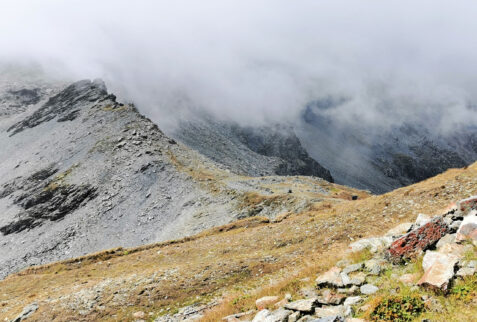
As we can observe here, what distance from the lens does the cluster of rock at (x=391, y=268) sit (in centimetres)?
893

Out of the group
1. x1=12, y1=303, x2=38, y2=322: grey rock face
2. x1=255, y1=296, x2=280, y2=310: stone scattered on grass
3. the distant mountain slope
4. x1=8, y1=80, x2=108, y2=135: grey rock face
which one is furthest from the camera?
the distant mountain slope

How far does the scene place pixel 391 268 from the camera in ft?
36.5

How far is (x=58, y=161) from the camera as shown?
7875cm

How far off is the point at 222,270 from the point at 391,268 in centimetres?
1247

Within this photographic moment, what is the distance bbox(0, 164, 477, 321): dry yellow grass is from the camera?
1856 cm

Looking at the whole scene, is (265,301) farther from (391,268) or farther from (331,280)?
(391,268)

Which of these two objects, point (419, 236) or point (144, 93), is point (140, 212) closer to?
point (419, 236)

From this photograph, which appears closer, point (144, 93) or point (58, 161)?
point (58, 161)

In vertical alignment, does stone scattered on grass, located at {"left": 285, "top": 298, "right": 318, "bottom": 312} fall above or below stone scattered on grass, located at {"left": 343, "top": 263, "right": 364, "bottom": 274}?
below

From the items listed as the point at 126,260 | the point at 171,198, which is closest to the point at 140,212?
the point at 171,198

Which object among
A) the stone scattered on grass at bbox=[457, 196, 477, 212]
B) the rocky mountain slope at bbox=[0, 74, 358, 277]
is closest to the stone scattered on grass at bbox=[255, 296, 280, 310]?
the stone scattered on grass at bbox=[457, 196, 477, 212]

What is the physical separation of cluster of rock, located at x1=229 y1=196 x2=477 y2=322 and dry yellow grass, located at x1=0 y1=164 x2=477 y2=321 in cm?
147

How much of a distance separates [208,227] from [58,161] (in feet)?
173

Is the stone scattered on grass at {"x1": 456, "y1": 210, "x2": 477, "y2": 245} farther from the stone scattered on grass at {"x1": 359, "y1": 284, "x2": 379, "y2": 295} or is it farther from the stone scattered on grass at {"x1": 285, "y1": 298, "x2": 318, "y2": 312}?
the stone scattered on grass at {"x1": 285, "y1": 298, "x2": 318, "y2": 312}
